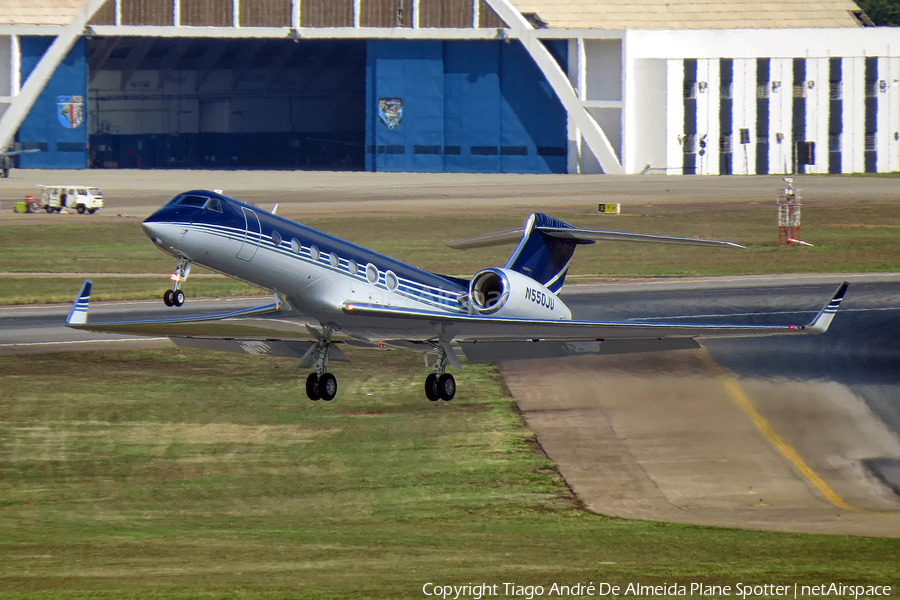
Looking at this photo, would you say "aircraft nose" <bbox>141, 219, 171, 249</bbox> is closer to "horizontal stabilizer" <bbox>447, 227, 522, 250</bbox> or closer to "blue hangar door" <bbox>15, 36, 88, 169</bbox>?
"horizontal stabilizer" <bbox>447, 227, 522, 250</bbox>

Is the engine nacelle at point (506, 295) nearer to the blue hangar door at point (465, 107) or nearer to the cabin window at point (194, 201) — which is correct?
the cabin window at point (194, 201)

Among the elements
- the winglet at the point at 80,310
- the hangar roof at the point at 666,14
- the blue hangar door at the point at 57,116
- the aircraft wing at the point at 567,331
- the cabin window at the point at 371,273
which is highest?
the hangar roof at the point at 666,14

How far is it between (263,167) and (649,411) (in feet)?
380

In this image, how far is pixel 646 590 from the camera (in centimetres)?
3069

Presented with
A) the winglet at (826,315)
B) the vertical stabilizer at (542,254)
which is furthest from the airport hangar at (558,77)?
the winglet at (826,315)

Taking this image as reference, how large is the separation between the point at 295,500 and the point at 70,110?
356 feet

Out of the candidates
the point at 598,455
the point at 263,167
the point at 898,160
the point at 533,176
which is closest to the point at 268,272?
the point at 598,455

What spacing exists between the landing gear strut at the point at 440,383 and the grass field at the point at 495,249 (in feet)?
133

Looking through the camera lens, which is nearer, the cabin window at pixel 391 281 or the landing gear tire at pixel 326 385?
the landing gear tire at pixel 326 385

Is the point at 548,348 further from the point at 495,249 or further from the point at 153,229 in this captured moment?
the point at 495,249

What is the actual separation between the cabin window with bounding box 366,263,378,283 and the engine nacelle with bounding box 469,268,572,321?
316 centimetres

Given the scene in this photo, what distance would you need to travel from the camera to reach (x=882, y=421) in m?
48.8

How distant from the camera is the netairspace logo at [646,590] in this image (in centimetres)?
3025

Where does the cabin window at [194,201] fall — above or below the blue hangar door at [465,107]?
below
